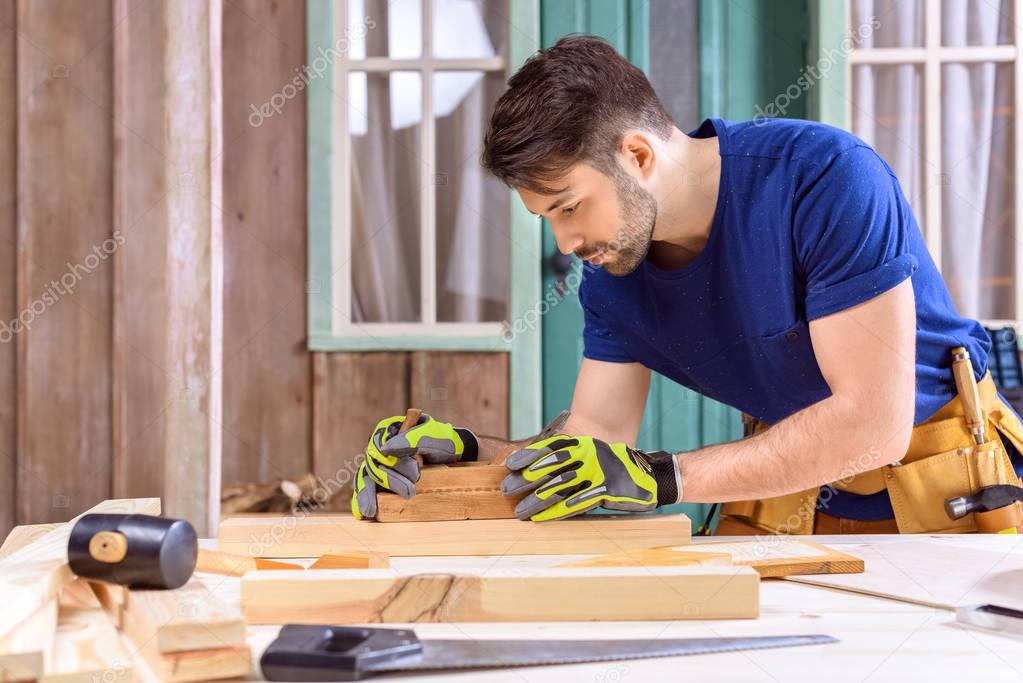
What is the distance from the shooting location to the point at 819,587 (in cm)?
108

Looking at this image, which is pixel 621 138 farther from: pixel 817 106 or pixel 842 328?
pixel 817 106

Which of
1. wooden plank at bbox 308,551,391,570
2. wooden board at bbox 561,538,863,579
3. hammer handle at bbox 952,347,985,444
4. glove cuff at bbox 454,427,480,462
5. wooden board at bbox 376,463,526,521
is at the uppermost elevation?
hammer handle at bbox 952,347,985,444

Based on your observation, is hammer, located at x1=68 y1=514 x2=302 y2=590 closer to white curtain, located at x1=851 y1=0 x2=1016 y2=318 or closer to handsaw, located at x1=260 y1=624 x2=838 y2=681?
handsaw, located at x1=260 y1=624 x2=838 y2=681

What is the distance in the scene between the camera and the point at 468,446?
5.51ft

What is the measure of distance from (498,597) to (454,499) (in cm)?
45

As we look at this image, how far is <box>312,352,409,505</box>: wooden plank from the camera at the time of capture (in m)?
3.31

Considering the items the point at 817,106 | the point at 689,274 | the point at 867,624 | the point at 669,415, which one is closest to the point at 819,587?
the point at 867,624

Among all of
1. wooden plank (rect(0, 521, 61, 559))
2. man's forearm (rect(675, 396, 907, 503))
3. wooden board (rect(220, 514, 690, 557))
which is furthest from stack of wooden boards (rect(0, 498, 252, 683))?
man's forearm (rect(675, 396, 907, 503))

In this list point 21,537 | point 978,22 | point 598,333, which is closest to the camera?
point 21,537

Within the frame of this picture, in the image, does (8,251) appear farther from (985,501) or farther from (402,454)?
(985,501)

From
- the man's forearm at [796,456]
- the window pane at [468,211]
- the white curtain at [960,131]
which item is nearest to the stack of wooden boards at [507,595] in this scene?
the man's forearm at [796,456]

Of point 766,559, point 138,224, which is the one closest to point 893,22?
point 766,559

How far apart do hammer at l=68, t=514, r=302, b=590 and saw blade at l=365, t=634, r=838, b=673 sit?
240 millimetres

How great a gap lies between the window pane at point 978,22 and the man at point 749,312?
1.84 metres
